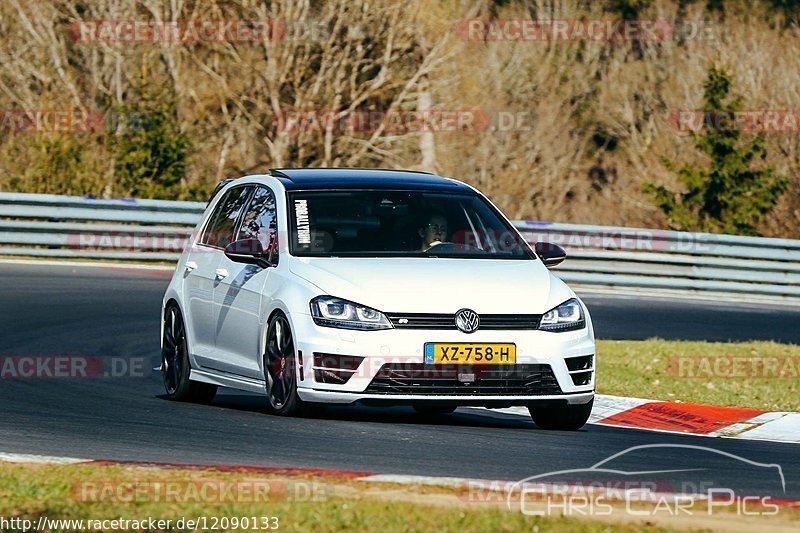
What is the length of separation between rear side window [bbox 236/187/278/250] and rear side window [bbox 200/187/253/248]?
0.18 m

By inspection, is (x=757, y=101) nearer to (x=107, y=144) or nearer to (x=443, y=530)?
(x=107, y=144)

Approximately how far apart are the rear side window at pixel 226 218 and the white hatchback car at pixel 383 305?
3 cm

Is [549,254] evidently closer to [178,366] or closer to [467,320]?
[467,320]

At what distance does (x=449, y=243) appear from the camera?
10.4 metres

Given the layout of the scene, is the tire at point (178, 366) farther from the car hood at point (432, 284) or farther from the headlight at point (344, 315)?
the headlight at point (344, 315)

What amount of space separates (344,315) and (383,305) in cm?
24

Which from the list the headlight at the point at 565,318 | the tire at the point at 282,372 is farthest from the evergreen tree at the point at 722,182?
the tire at the point at 282,372

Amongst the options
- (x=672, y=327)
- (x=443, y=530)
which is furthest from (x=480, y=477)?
(x=672, y=327)

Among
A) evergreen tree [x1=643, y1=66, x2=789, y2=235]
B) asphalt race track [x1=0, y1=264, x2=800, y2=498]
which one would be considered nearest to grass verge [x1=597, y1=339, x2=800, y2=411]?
asphalt race track [x1=0, y1=264, x2=800, y2=498]

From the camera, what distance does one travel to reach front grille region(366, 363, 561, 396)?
924 centimetres

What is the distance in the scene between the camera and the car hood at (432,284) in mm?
9281

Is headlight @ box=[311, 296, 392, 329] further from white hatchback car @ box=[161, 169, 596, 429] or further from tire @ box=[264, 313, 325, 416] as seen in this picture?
tire @ box=[264, 313, 325, 416]

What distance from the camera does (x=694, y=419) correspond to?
11.5 m

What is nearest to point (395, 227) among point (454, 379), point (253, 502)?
point (454, 379)
